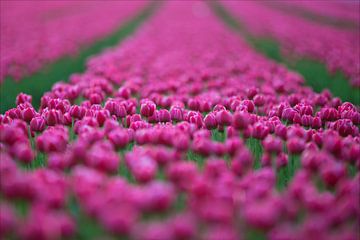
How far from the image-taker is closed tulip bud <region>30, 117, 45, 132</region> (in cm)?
271

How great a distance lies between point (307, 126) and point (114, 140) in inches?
57.7

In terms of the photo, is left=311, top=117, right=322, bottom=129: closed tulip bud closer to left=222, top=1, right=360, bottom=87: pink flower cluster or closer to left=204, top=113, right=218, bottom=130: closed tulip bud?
left=204, top=113, right=218, bottom=130: closed tulip bud

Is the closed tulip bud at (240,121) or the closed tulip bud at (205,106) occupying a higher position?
the closed tulip bud at (240,121)

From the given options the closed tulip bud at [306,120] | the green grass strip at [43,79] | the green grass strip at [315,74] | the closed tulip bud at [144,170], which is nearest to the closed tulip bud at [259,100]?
the closed tulip bud at [306,120]

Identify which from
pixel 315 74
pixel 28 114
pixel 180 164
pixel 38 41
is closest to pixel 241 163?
pixel 180 164

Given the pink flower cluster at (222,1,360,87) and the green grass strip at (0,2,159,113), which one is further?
the pink flower cluster at (222,1,360,87)

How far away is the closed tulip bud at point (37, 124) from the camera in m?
2.71

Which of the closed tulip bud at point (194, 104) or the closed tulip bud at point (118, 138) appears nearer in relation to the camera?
the closed tulip bud at point (118, 138)

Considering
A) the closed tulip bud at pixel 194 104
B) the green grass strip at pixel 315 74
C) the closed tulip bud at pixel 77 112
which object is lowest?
the green grass strip at pixel 315 74

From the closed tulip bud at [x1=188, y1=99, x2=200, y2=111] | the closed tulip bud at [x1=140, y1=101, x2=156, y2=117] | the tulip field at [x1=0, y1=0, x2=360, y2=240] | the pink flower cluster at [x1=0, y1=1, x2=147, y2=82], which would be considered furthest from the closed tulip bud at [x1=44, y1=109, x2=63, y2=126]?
the pink flower cluster at [x1=0, y1=1, x2=147, y2=82]

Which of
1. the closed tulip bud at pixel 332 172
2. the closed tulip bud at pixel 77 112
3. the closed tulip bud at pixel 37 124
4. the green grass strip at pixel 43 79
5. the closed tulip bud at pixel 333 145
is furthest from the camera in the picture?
the green grass strip at pixel 43 79

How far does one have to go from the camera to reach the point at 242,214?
1656 mm

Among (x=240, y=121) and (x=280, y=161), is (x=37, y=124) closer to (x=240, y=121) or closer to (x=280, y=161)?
(x=240, y=121)

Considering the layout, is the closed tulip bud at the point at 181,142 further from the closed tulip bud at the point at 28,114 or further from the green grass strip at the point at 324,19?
the green grass strip at the point at 324,19
